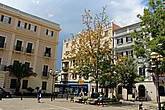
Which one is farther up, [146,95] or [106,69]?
[106,69]

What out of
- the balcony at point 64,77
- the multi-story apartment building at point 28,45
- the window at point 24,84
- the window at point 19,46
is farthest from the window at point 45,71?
the balcony at point 64,77

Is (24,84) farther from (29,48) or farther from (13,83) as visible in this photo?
(29,48)

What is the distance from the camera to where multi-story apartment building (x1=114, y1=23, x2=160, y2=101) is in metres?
29.3

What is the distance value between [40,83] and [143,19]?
22.3 m

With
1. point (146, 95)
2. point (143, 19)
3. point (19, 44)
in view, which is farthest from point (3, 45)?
point (146, 95)

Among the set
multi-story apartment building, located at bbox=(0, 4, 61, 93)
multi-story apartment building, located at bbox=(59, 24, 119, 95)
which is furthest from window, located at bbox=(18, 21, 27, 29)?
multi-story apartment building, located at bbox=(59, 24, 119, 95)

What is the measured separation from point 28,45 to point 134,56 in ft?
70.7

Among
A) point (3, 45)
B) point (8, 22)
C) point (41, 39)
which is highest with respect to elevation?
point (8, 22)

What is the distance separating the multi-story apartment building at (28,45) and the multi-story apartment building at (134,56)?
14.3 metres

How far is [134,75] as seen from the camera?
27766mm

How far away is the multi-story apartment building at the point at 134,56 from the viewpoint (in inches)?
1153

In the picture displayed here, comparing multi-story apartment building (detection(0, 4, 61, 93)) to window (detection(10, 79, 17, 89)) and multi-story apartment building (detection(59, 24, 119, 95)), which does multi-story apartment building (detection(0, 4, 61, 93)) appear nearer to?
window (detection(10, 79, 17, 89))

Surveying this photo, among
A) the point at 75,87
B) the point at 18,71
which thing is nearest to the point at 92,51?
the point at 18,71

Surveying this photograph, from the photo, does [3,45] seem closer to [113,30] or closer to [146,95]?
[113,30]
